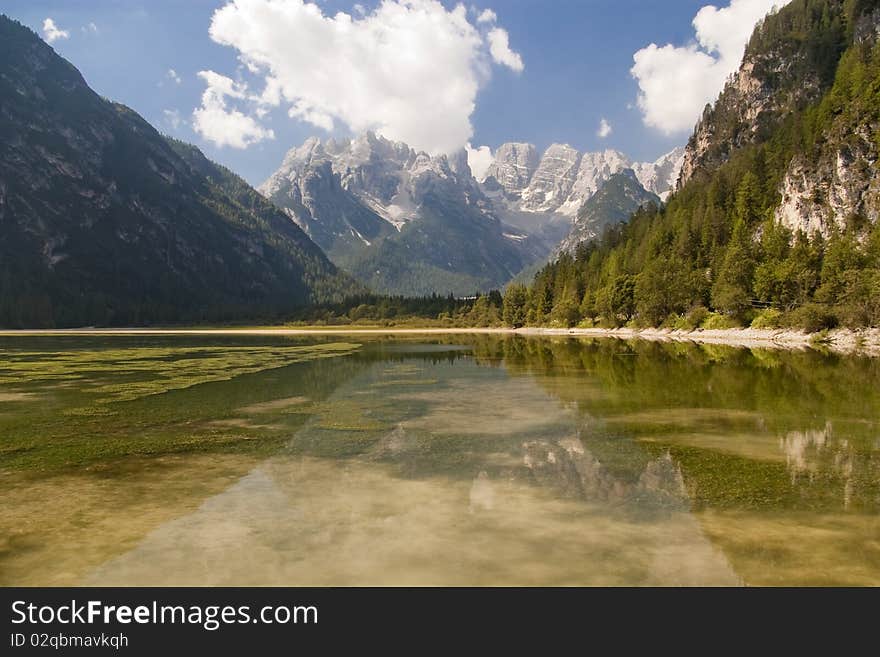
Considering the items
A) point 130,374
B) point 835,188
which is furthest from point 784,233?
point 130,374

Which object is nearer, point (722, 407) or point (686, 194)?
point (722, 407)

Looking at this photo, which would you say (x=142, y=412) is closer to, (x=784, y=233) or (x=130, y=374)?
(x=130, y=374)

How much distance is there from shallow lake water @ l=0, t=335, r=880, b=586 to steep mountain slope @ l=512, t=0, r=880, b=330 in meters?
70.1

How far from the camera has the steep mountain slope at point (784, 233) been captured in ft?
316

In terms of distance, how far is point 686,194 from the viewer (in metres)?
185

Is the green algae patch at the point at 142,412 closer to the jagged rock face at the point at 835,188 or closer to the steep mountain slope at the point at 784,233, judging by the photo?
the steep mountain slope at the point at 784,233

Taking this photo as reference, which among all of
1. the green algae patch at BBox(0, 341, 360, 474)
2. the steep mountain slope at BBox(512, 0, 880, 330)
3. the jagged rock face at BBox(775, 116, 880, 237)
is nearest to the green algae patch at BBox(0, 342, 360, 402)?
the green algae patch at BBox(0, 341, 360, 474)

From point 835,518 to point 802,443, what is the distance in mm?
8958

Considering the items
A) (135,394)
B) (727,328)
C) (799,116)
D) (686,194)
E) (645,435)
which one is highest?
(799,116)

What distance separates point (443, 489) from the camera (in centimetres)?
1573

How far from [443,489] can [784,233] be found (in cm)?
12555

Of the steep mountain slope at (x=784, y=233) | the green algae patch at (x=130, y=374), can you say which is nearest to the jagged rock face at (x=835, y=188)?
the steep mountain slope at (x=784, y=233)
